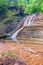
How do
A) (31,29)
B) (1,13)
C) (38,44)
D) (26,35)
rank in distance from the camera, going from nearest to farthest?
(38,44) → (26,35) → (31,29) → (1,13)

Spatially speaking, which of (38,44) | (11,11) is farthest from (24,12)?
(38,44)

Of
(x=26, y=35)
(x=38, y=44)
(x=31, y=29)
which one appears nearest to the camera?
(x=38, y=44)

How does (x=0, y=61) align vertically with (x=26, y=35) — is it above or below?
above

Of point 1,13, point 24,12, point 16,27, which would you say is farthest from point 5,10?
point 16,27

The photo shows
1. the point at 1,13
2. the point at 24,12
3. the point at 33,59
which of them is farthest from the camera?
the point at 24,12

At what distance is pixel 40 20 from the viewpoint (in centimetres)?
1752

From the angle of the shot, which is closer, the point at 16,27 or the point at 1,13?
the point at 16,27

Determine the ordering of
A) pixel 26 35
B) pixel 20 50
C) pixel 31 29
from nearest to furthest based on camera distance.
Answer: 1. pixel 20 50
2. pixel 26 35
3. pixel 31 29

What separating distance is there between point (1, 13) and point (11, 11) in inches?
52.7

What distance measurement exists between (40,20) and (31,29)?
337 centimetres

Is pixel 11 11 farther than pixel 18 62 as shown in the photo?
Yes

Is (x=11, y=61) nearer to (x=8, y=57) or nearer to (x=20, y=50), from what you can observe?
(x=8, y=57)

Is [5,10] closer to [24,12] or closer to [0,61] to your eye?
[24,12]

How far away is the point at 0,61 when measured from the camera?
695 centimetres
